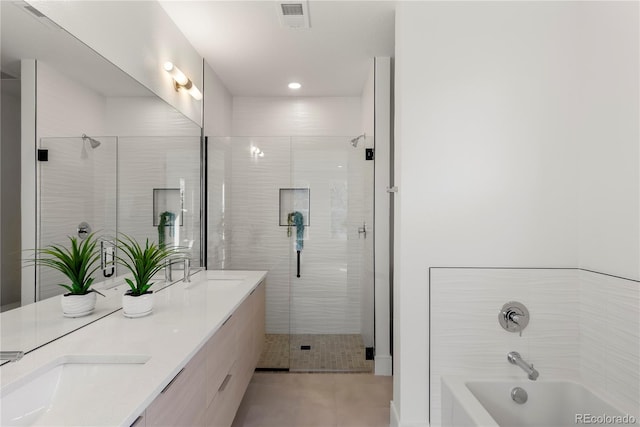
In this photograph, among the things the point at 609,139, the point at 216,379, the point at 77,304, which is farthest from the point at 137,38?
the point at 609,139

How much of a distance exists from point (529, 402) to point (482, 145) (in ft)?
4.52

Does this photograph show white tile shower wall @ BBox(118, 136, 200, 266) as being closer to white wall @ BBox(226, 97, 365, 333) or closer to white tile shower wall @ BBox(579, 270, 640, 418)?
white wall @ BBox(226, 97, 365, 333)

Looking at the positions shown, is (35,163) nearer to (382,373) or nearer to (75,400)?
(75,400)

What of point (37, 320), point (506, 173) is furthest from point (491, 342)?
point (37, 320)

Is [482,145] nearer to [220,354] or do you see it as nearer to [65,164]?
[220,354]

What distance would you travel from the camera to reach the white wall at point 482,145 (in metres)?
1.83

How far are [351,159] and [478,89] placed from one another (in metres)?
1.33

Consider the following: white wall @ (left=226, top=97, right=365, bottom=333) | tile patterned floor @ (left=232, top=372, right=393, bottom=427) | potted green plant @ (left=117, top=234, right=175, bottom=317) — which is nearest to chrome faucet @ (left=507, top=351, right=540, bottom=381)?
tile patterned floor @ (left=232, top=372, right=393, bottom=427)

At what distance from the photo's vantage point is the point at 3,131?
3.25 feet

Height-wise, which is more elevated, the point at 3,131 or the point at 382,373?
the point at 3,131

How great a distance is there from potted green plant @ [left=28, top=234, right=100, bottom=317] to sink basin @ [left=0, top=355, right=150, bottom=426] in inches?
13.9

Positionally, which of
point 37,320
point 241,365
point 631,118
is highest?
point 631,118

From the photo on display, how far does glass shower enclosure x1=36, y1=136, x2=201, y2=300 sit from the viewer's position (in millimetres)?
1196

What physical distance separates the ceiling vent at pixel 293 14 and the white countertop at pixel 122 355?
1.75 meters
